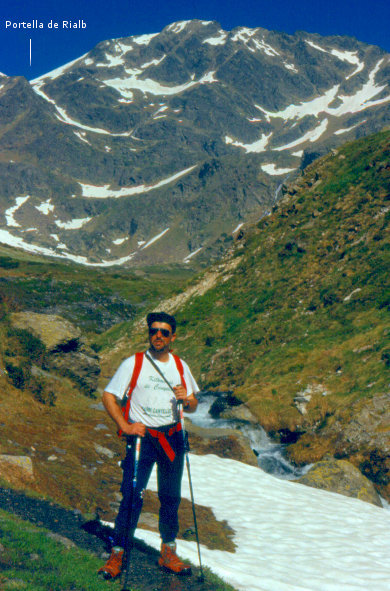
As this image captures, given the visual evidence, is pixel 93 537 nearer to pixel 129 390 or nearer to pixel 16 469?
pixel 16 469

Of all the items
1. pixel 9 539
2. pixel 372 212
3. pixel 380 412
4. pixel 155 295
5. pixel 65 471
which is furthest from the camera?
pixel 155 295

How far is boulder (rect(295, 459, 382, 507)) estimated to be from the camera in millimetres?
15562

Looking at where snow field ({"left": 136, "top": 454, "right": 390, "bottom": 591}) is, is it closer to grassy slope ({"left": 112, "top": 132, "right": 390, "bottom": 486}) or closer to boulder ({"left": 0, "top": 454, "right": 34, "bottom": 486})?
boulder ({"left": 0, "top": 454, "right": 34, "bottom": 486})

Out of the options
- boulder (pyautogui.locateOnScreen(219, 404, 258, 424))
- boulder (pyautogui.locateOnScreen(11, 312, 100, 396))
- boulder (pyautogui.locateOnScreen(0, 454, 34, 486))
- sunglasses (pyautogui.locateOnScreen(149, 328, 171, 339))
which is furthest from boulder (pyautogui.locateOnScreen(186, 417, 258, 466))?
sunglasses (pyautogui.locateOnScreen(149, 328, 171, 339))

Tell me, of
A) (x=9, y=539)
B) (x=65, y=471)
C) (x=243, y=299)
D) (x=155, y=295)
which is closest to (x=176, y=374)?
(x=9, y=539)

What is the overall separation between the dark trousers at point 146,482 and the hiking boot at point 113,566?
13cm

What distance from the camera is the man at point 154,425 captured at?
6984 mm

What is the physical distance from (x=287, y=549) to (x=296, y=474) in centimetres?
896

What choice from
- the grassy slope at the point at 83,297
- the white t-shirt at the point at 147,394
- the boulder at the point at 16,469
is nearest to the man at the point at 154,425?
the white t-shirt at the point at 147,394

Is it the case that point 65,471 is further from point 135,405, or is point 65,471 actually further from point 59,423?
point 135,405

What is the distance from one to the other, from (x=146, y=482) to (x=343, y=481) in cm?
1081

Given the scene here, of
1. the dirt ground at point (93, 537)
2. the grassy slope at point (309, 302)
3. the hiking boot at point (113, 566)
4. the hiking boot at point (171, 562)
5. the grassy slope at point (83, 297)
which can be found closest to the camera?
the hiking boot at point (113, 566)

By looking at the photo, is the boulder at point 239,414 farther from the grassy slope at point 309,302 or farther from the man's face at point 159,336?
the man's face at point 159,336

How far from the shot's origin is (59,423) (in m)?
14.8
